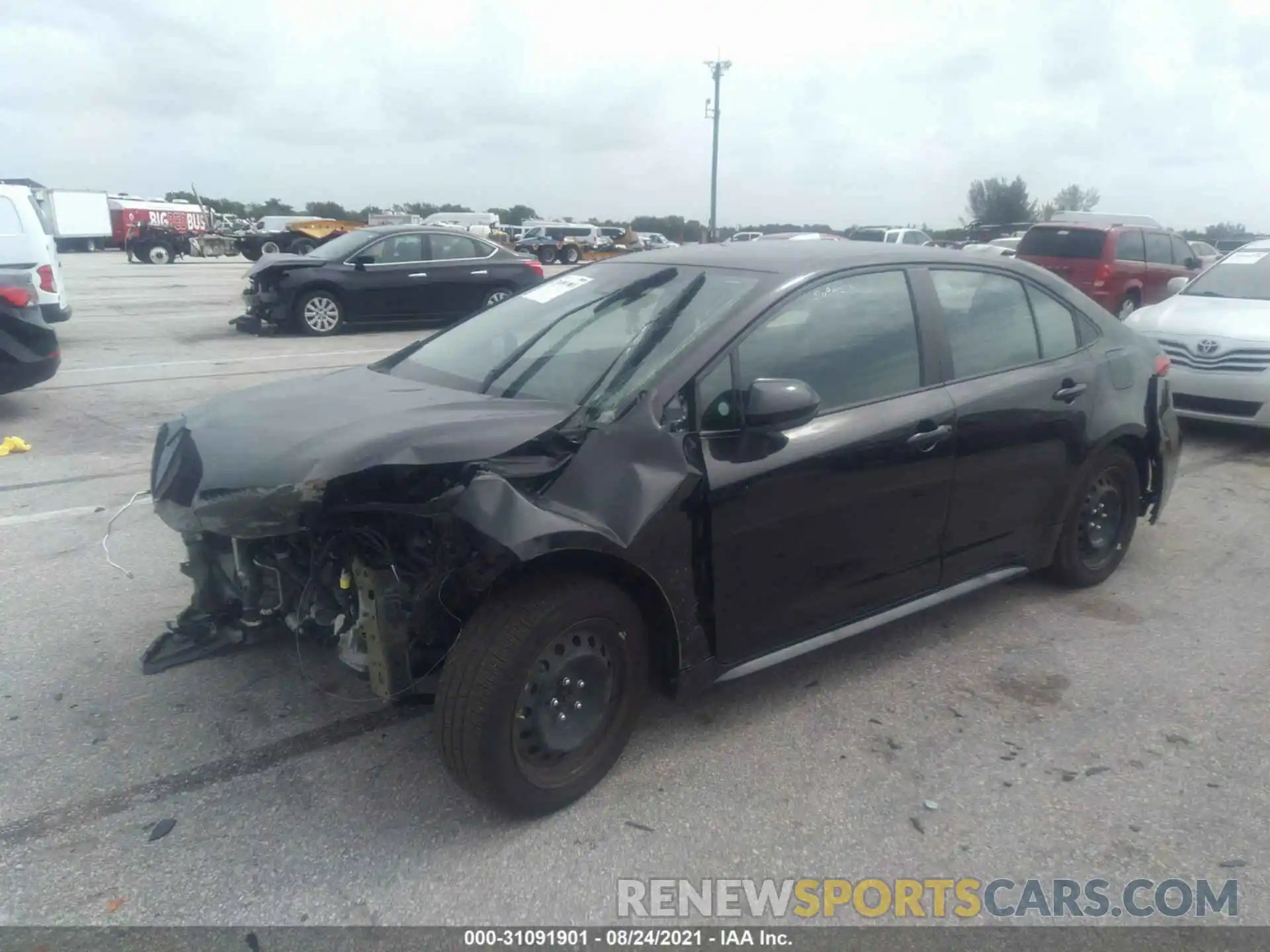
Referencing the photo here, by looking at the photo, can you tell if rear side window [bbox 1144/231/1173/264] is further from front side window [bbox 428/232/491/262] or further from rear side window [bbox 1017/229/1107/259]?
front side window [bbox 428/232/491/262]

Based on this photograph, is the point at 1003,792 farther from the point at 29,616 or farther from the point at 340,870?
the point at 29,616

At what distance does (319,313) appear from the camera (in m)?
13.8

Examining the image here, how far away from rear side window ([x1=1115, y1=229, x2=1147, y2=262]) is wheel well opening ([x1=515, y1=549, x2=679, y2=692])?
1403 centimetres

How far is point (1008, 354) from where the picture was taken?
4.09 metres

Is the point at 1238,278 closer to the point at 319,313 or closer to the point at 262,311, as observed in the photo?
the point at 319,313

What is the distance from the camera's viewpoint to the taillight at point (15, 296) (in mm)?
7727

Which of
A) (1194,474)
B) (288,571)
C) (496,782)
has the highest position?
(288,571)

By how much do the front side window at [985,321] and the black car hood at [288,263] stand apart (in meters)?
11.5

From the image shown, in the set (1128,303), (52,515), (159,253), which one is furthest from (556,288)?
(159,253)

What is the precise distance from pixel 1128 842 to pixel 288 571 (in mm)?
2681

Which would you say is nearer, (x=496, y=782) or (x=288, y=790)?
(x=496, y=782)

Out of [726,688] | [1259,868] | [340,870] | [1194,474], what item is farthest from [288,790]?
[1194,474]

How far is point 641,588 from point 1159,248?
50.9ft

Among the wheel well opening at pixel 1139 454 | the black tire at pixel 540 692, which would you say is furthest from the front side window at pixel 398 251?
the black tire at pixel 540 692
